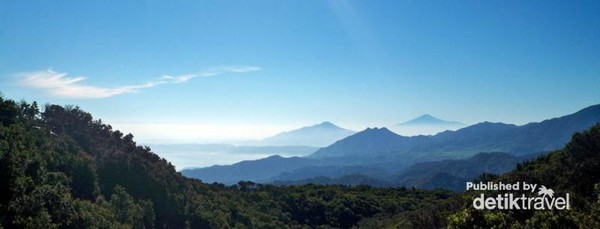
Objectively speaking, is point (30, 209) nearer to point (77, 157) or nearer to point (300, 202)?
point (77, 157)

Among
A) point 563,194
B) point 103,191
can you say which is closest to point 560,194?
point 563,194

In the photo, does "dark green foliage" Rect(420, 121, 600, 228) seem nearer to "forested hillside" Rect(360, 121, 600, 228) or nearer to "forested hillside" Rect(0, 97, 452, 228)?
"forested hillside" Rect(360, 121, 600, 228)

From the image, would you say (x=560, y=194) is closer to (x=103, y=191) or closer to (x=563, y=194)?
(x=563, y=194)

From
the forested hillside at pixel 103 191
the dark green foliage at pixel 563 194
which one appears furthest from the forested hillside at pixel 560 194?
the forested hillside at pixel 103 191

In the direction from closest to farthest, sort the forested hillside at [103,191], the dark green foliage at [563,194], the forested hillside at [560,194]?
the dark green foliage at [563,194] < the forested hillside at [560,194] < the forested hillside at [103,191]

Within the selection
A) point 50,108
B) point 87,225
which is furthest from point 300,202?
point 87,225

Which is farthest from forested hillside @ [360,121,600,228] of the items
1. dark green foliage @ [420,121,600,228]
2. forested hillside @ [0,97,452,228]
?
forested hillside @ [0,97,452,228]

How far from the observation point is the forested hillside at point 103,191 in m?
29.2

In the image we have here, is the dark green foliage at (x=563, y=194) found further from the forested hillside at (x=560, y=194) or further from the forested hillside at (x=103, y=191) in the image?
the forested hillside at (x=103, y=191)

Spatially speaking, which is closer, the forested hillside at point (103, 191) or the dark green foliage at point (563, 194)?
the dark green foliage at point (563, 194)

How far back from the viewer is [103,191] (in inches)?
1886

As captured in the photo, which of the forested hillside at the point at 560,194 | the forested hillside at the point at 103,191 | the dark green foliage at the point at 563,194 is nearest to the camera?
the dark green foliage at the point at 563,194

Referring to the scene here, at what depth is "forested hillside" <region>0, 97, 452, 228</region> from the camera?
96.0ft

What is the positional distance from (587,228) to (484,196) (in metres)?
13.4
